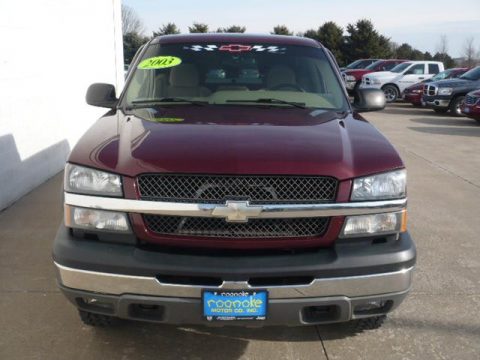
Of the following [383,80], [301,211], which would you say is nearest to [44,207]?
[301,211]

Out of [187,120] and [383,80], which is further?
[383,80]

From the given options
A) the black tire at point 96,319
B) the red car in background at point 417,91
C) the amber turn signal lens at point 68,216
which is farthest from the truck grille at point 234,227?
the red car in background at point 417,91

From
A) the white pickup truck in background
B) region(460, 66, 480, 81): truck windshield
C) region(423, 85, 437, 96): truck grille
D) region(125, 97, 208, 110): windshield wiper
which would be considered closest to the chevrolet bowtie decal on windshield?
region(125, 97, 208, 110): windshield wiper

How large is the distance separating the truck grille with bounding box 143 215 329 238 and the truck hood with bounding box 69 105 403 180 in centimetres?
25

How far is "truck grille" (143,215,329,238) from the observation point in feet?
8.55

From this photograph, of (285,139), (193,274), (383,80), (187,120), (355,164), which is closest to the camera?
(193,274)

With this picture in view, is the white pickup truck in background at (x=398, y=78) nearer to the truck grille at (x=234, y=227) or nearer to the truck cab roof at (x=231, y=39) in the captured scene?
the truck cab roof at (x=231, y=39)

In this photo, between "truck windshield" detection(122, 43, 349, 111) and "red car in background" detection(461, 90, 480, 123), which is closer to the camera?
"truck windshield" detection(122, 43, 349, 111)

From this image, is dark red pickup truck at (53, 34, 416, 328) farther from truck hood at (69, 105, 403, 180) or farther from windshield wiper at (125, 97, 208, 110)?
windshield wiper at (125, 97, 208, 110)

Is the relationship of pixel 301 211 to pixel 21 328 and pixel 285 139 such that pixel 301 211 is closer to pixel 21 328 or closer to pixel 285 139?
pixel 285 139

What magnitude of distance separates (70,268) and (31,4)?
5.07m

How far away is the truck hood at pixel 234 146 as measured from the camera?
259cm

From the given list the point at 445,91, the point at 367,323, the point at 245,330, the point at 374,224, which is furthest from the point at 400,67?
the point at 374,224

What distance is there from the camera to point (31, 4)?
6547 mm
